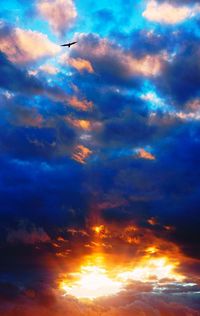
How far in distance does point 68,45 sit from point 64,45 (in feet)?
4.33

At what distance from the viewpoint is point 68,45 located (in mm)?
61875

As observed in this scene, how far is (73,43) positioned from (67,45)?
8.89ft

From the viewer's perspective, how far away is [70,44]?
62.7m

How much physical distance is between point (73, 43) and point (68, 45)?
2302mm

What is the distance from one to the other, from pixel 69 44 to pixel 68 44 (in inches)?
18.6

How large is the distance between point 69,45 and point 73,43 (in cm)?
176

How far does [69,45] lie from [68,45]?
564 millimetres

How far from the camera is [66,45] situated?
202ft

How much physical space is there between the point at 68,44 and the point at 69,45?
0.53 metres

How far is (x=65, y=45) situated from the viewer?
202 ft

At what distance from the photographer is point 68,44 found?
203ft

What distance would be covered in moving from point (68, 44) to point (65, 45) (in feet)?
2.79

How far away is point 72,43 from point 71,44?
354 millimetres
